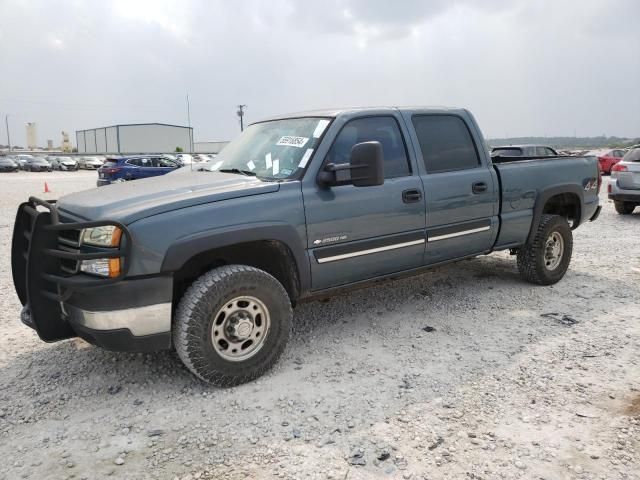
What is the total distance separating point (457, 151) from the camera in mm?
4809

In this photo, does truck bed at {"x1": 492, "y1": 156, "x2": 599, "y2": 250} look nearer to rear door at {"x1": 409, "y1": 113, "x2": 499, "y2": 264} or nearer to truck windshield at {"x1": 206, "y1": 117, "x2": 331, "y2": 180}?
rear door at {"x1": 409, "y1": 113, "x2": 499, "y2": 264}

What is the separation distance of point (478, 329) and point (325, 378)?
61.9 inches

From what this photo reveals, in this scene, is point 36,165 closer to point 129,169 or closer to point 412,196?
point 129,169

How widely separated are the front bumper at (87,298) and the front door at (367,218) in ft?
3.69

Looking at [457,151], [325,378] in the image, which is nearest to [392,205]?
[457,151]

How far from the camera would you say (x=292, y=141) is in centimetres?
410

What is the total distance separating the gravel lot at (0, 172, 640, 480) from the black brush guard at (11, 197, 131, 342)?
49 cm

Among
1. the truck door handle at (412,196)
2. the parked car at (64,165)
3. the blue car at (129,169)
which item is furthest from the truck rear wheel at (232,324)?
the parked car at (64,165)

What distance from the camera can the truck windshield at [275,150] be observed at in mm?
3926

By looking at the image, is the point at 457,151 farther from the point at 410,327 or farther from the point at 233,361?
the point at 233,361

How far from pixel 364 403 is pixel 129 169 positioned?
2093 cm

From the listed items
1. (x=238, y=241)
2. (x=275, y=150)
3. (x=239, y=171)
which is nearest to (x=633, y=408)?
(x=238, y=241)

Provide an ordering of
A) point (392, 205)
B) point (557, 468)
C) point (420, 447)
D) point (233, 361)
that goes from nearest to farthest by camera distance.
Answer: point (557, 468), point (420, 447), point (233, 361), point (392, 205)

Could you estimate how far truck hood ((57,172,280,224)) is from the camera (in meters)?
3.23
